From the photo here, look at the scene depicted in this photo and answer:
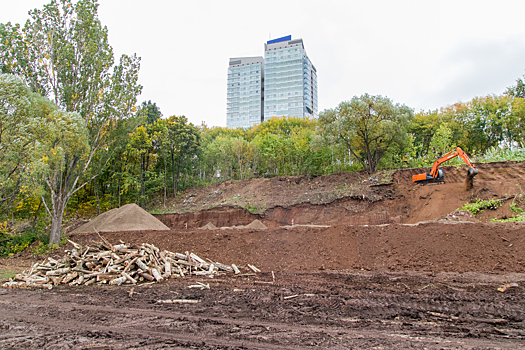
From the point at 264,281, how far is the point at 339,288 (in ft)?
6.89

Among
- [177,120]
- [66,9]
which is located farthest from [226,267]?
[177,120]

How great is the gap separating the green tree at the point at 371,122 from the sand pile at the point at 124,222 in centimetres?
1503

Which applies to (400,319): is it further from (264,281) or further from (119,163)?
(119,163)

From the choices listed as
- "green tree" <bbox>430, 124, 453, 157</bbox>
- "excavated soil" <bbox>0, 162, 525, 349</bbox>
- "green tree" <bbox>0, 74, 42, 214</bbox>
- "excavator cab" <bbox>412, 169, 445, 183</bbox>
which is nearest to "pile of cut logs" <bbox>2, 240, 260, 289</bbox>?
"excavated soil" <bbox>0, 162, 525, 349</bbox>

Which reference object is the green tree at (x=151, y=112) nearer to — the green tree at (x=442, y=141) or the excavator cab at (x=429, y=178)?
the excavator cab at (x=429, y=178)

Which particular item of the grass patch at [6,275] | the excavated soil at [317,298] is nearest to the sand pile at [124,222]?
the excavated soil at [317,298]

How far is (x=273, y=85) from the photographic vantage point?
9000 cm

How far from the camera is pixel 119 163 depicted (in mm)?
27875

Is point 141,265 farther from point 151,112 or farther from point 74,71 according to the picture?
point 151,112

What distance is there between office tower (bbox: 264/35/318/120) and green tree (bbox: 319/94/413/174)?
63929 mm

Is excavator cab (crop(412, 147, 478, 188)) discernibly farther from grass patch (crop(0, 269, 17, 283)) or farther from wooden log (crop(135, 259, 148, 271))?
grass patch (crop(0, 269, 17, 283))

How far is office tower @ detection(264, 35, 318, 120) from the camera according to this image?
87.1m

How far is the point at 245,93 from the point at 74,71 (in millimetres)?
80146

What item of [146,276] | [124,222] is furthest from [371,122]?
[146,276]
